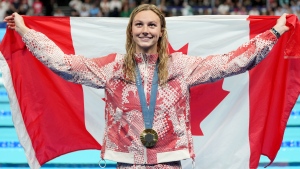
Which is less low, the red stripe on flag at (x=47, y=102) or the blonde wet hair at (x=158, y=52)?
the blonde wet hair at (x=158, y=52)

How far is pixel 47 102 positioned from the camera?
393 cm

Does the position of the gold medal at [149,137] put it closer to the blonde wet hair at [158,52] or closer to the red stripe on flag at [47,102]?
the blonde wet hair at [158,52]

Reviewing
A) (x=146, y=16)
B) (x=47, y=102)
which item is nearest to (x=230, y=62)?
(x=146, y=16)

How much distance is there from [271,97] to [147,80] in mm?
1308

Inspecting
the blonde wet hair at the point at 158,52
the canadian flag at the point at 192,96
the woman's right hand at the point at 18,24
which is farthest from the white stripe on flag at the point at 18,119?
the blonde wet hair at the point at 158,52

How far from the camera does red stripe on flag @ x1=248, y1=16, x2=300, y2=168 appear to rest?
379cm

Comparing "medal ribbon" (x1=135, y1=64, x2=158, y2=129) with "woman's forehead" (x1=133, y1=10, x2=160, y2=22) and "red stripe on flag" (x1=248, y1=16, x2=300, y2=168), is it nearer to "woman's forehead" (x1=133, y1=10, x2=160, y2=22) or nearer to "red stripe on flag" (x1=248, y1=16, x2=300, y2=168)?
"woman's forehead" (x1=133, y1=10, x2=160, y2=22)

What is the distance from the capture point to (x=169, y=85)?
110 inches

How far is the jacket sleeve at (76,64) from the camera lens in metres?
2.87

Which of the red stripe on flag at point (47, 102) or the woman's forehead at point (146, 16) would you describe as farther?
the red stripe on flag at point (47, 102)

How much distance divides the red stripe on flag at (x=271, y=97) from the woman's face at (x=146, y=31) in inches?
46.5

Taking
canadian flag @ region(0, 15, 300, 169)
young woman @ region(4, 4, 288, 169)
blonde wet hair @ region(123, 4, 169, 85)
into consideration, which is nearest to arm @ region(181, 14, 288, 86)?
young woman @ region(4, 4, 288, 169)

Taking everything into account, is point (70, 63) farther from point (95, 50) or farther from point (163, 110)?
point (95, 50)

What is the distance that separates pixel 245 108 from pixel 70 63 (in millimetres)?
1426
